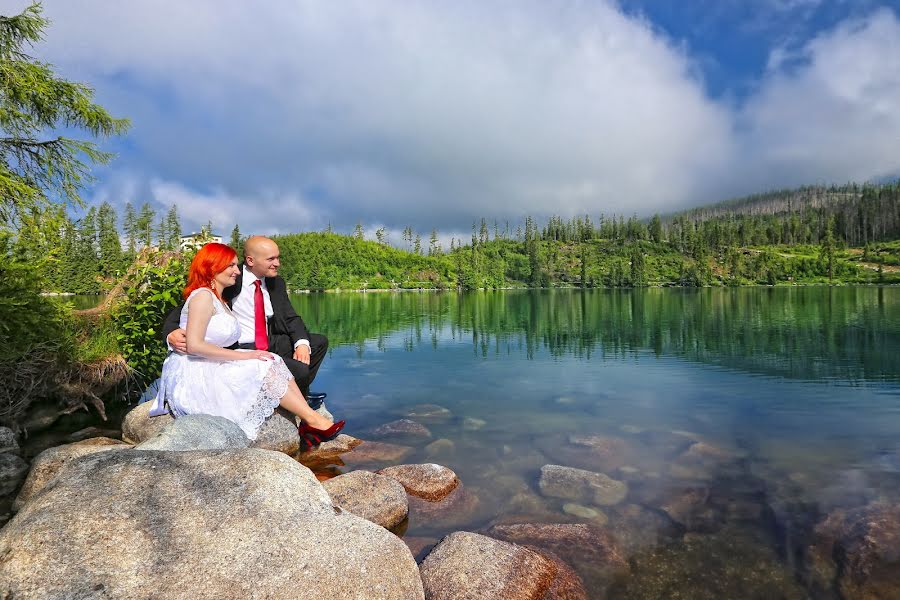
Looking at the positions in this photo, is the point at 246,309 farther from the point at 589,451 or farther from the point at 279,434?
the point at 589,451

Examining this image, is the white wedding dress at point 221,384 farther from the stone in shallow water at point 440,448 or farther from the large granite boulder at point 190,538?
the stone in shallow water at point 440,448

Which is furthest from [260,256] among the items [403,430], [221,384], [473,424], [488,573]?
[473,424]

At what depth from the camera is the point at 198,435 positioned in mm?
5695

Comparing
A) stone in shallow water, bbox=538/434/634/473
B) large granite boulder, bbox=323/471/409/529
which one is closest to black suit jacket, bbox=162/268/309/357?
large granite boulder, bbox=323/471/409/529

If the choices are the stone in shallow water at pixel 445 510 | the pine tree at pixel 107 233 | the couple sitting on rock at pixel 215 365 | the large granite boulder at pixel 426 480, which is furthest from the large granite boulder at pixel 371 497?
the pine tree at pixel 107 233

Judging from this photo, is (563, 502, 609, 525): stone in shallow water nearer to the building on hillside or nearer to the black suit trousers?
the black suit trousers

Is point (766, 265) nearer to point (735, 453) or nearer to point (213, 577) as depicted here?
point (735, 453)

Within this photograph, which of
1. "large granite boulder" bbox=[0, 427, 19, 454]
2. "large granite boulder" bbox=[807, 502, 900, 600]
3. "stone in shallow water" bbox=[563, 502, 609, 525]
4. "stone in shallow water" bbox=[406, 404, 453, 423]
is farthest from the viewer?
"stone in shallow water" bbox=[406, 404, 453, 423]

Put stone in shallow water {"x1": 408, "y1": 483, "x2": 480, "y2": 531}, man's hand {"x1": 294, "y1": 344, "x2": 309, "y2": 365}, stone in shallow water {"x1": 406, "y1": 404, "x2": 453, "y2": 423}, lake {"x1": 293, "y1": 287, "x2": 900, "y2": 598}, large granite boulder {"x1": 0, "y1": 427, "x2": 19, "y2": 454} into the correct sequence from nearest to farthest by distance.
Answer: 1. lake {"x1": 293, "y1": 287, "x2": 900, "y2": 598}
2. stone in shallow water {"x1": 408, "y1": 483, "x2": 480, "y2": 531}
3. man's hand {"x1": 294, "y1": 344, "x2": 309, "y2": 365}
4. large granite boulder {"x1": 0, "y1": 427, "x2": 19, "y2": 454}
5. stone in shallow water {"x1": 406, "y1": 404, "x2": 453, "y2": 423}

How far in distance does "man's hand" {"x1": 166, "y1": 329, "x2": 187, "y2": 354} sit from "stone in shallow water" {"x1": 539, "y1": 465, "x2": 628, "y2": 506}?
6.08 meters

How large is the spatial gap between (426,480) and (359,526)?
409 centimetres

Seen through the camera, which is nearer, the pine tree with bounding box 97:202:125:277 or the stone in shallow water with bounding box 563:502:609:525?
the stone in shallow water with bounding box 563:502:609:525

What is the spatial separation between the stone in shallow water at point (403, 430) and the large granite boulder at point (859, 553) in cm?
762

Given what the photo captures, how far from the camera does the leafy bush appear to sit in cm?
1087
